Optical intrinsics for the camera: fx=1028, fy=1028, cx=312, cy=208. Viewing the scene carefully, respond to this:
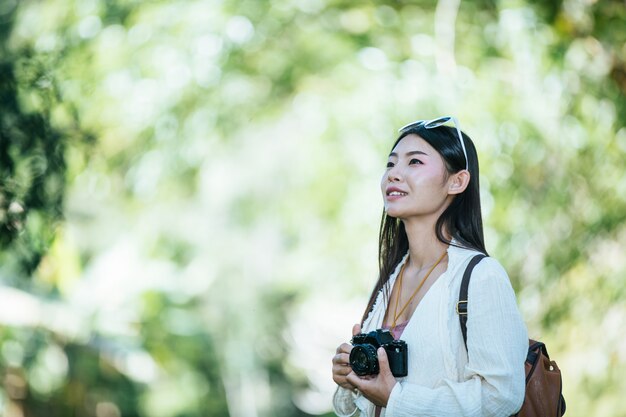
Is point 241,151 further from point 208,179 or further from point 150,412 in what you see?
point 150,412

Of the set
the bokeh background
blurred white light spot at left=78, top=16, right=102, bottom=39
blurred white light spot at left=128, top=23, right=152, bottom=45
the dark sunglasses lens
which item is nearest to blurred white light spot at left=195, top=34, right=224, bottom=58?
the bokeh background

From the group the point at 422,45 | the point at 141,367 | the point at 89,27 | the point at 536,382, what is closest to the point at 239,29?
the point at 89,27

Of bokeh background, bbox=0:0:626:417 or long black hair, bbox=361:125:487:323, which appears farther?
bokeh background, bbox=0:0:626:417

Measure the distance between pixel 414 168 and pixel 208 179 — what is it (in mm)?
8527

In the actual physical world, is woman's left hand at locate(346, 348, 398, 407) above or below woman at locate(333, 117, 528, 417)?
below

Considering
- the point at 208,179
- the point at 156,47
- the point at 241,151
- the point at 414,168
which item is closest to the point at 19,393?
the point at 241,151

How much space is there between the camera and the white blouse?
2.47 m

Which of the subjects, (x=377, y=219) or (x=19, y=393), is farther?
(x=19, y=393)

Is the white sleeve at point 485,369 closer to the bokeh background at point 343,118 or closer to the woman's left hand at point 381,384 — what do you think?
the woman's left hand at point 381,384

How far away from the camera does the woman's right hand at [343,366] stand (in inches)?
106

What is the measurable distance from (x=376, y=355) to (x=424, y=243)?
401 millimetres

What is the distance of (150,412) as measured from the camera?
72.1 ft

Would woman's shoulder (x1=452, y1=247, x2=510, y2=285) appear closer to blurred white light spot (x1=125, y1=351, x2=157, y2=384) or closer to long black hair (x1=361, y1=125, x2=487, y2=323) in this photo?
long black hair (x1=361, y1=125, x2=487, y2=323)

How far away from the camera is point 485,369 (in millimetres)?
2471
